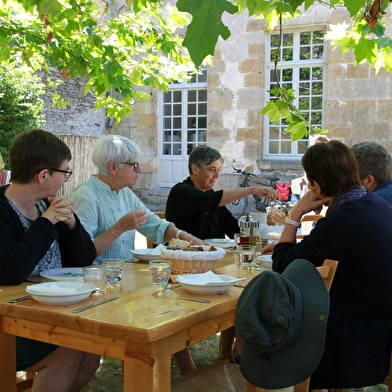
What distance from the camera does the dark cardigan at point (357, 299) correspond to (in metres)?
2.14

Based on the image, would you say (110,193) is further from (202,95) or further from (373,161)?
(202,95)

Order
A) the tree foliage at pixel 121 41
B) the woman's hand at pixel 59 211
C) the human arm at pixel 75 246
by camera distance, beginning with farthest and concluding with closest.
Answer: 1. the tree foliage at pixel 121 41
2. the human arm at pixel 75 246
3. the woman's hand at pixel 59 211

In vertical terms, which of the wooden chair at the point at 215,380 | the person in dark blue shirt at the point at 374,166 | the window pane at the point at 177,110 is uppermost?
the window pane at the point at 177,110

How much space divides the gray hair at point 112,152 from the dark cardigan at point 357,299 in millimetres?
1491

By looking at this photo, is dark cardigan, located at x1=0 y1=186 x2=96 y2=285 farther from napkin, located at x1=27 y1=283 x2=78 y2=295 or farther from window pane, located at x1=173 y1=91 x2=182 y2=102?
window pane, located at x1=173 y1=91 x2=182 y2=102

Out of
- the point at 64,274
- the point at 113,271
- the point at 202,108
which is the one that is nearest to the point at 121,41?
the point at 64,274

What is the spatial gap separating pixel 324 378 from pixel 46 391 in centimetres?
112

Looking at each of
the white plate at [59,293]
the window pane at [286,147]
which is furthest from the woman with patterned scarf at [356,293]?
the window pane at [286,147]

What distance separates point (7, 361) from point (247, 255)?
127 centimetres

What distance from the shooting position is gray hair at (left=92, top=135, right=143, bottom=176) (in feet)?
10.8

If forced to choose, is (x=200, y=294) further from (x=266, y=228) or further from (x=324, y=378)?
(x=266, y=228)

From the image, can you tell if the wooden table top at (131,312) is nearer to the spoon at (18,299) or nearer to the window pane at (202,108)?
the spoon at (18,299)

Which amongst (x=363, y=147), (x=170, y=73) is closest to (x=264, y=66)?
(x=170, y=73)

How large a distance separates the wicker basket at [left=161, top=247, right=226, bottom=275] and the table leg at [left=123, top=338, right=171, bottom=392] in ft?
2.59
